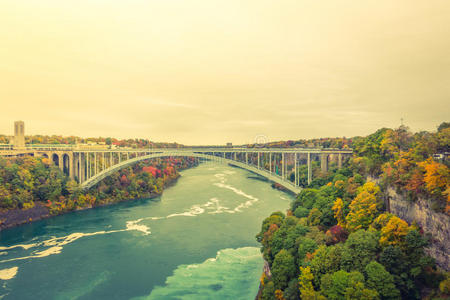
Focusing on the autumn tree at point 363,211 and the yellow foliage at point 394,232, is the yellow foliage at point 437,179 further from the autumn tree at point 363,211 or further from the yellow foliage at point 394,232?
the autumn tree at point 363,211

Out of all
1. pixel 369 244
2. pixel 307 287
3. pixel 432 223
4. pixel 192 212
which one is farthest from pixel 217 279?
pixel 192 212

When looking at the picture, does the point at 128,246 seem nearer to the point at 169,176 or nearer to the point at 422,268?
→ the point at 422,268

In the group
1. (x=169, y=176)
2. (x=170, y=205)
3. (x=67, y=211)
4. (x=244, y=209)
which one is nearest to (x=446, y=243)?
(x=244, y=209)

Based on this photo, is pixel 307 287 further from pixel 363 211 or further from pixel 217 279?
pixel 217 279

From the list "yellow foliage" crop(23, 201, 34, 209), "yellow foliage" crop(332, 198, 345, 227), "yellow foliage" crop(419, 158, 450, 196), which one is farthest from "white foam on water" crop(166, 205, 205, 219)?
"yellow foliage" crop(419, 158, 450, 196)

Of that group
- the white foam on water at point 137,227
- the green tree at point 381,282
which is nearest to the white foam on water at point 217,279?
the green tree at point 381,282

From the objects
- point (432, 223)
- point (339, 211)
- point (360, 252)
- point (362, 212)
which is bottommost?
point (360, 252)
